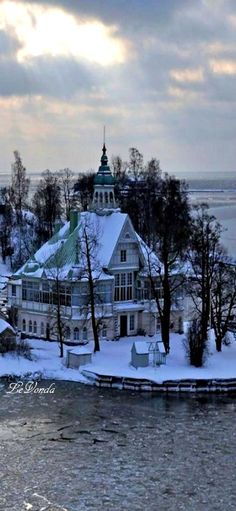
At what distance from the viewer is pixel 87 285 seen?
130 ft

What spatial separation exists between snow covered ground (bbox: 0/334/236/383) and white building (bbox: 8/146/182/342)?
115 inches

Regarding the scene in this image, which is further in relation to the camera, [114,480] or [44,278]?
[44,278]

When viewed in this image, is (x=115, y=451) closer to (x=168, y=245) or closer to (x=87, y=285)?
(x=87, y=285)

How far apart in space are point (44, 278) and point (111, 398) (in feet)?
39.2

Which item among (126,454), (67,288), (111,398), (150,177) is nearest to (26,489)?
(126,454)

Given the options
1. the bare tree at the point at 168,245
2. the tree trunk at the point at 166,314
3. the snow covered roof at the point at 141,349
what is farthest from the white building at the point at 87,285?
the snow covered roof at the point at 141,349

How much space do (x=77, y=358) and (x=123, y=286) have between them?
8.37 meters

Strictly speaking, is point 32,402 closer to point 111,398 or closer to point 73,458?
point 111,398

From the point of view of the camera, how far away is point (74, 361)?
114 feet

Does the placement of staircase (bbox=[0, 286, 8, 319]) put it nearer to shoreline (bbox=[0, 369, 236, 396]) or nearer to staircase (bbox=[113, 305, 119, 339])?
staircase (bbox=[113, 305, 119, 339])

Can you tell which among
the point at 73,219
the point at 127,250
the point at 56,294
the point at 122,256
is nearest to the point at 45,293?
the point at 56,294

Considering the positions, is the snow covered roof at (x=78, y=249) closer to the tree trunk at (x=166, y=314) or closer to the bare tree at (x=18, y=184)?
the tree trunk at (x=166, y=314)

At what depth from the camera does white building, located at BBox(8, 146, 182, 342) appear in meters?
39.6

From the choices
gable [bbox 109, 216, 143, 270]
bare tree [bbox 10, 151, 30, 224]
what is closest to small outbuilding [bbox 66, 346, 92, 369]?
gable [bbox 109, 216, 143, 270]
